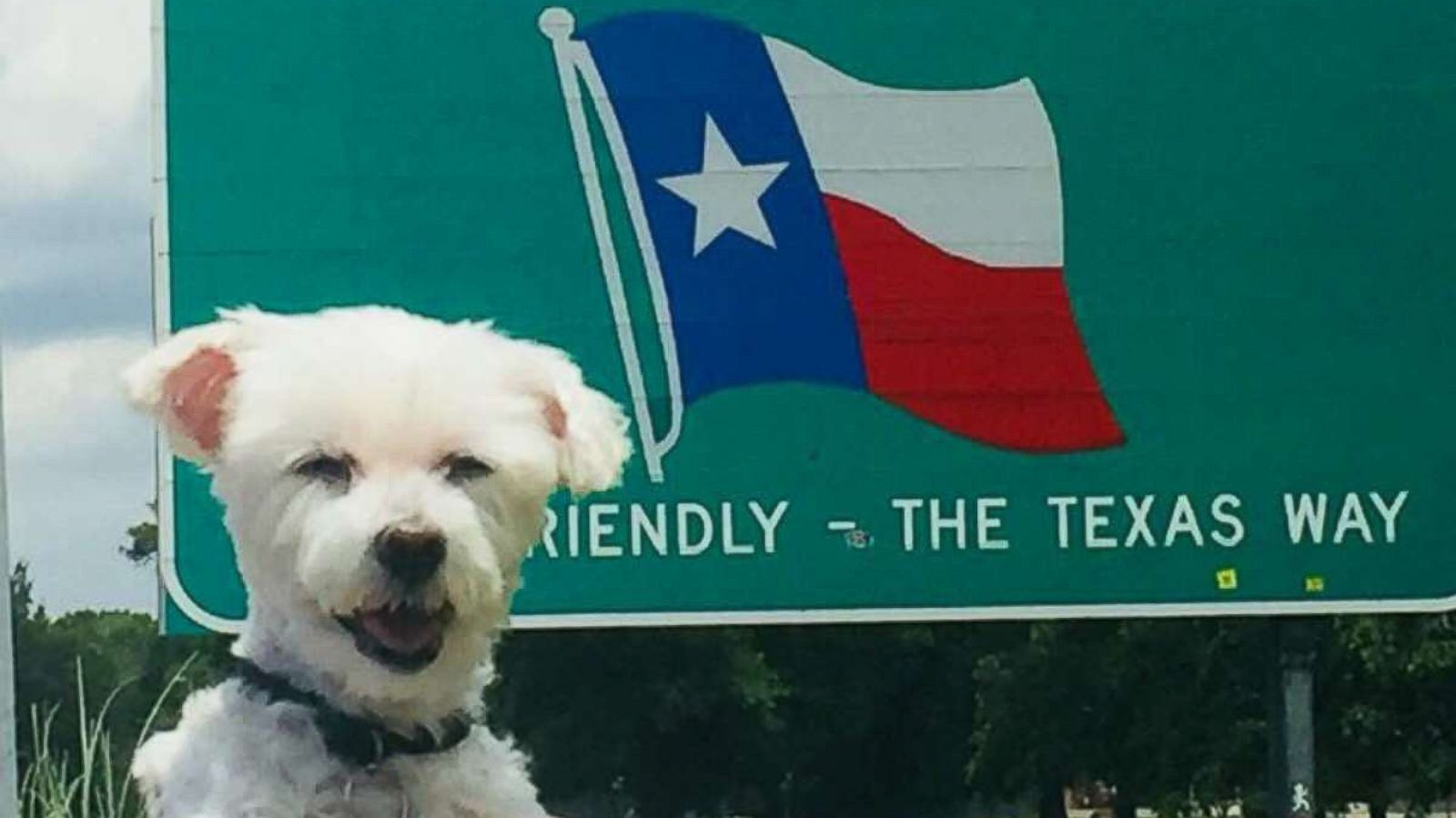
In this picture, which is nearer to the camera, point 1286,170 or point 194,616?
point 194,616

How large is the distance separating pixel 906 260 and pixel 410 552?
713cm

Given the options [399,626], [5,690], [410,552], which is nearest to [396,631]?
[399,626]

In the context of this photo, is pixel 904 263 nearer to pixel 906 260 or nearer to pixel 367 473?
pixel 906 260

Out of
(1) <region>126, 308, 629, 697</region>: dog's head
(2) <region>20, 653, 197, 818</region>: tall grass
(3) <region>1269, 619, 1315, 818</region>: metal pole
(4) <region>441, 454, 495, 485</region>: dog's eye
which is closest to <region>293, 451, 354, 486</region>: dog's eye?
(1) <region>126, 308, 629, 697</region>: dog's head

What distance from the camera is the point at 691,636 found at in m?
11.2

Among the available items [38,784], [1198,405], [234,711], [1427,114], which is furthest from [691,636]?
[234,711]

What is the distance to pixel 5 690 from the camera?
10.3 ft

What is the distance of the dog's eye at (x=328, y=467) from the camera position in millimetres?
2807

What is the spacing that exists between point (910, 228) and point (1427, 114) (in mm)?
1918

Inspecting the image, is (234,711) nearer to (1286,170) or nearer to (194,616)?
(194,616)

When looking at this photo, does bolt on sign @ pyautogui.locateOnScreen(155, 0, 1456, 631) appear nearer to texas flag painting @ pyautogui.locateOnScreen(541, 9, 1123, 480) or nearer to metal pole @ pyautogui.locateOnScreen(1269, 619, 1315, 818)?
texas flag painting @ pyautogui.locateOnScreen(541, 9, 1123, 480)

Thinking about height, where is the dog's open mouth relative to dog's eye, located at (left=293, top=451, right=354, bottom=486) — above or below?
below

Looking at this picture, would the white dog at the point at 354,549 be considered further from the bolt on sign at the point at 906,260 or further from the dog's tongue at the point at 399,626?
the bolt on sign at the point at 906,260

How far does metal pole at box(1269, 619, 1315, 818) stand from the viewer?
401 inches
